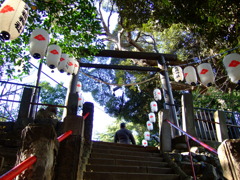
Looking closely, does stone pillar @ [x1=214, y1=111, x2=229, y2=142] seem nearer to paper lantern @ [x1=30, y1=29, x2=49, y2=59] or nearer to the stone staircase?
the stone staircase

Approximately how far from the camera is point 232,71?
687cm

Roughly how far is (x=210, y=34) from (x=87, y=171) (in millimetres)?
8251

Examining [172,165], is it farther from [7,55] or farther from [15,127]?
[7,55]

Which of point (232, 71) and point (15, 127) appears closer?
point (15, 127)

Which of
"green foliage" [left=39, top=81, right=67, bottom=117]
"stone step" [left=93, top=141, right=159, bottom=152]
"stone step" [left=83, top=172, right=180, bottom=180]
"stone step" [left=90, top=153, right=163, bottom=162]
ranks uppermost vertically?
"green foliage" [left=39, top=81, right=67, bottom=117]

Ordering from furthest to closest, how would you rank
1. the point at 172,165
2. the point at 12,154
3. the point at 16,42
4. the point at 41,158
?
the point at 16,42, the point at 172,165, the point at 12,154, the point at 41,158

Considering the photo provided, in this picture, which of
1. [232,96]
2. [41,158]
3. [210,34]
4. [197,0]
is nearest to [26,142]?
[41,158]

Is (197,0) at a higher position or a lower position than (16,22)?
higher

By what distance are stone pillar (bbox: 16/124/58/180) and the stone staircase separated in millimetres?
2452

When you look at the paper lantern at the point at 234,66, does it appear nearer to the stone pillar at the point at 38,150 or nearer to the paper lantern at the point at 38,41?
the paper lantern at the point at 38,41

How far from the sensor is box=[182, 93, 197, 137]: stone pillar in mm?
6691

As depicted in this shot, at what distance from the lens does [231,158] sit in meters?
1.86

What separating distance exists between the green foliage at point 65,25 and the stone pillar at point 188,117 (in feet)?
12.5

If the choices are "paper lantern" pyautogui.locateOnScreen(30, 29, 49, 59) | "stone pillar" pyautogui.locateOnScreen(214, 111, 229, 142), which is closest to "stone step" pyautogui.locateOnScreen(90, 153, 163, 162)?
"stone pillar" pyautogui.locateOnScreen(214, 111, 229, 142)
